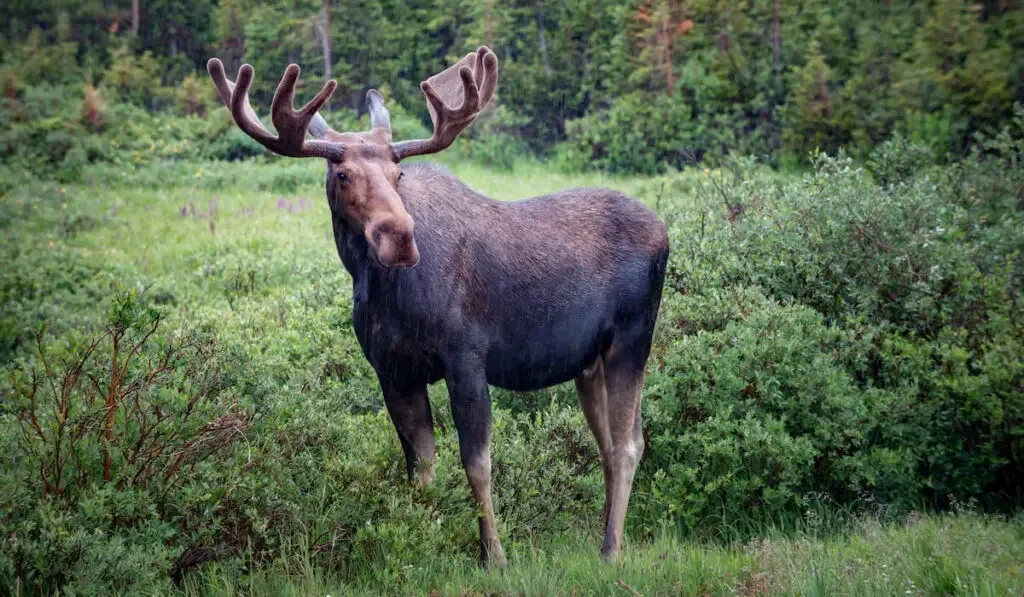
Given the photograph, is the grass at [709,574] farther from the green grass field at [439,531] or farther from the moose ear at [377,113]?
the moose ear at [377,113]

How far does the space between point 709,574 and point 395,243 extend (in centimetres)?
252

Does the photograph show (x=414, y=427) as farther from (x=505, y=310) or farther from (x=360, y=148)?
(x=360, y=148)

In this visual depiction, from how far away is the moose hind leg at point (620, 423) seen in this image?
18.4 feet

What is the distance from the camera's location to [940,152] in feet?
59.5

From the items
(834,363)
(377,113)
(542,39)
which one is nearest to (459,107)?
(377,113)

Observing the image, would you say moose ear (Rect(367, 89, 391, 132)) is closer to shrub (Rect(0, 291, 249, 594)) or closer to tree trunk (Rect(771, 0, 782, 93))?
shrub (Rect(0, 291, 249, 594))

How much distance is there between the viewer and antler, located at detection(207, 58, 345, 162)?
4.70 meters

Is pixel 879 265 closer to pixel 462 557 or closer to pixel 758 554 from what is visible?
pixel 758 554

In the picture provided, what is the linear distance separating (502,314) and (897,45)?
19631 mm

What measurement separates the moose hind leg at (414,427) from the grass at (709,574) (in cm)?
55

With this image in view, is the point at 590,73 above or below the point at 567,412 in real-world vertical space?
above

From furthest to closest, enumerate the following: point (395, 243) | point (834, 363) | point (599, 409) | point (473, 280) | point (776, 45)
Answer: point (776, 45) → point (834, 363) → point (599, 409) → point (473, 280) → point (395, 243)

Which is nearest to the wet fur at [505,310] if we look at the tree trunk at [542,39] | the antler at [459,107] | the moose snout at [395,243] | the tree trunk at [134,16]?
the antler at [459,107]

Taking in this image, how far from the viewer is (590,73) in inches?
1049
